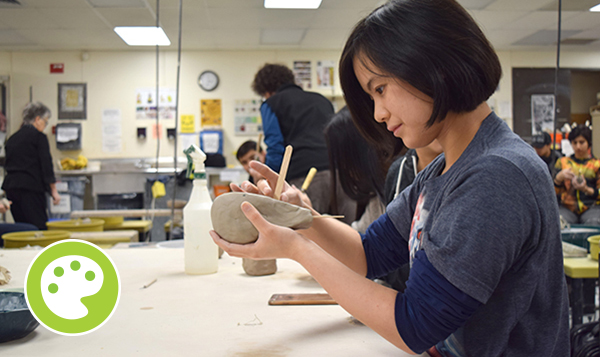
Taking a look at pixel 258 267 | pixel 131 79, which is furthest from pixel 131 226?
pixel 131 79

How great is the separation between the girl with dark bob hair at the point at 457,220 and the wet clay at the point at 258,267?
1.43 feet

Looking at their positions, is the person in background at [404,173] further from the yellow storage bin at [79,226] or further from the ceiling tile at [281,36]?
the ceiling tile at [281,36]

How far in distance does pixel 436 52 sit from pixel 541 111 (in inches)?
251

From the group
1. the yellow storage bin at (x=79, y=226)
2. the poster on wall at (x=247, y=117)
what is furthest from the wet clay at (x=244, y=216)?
the poster on wall at (x=247, y=117)

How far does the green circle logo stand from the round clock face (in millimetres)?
5405

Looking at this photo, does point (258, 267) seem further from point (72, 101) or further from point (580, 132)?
point (72, 101)

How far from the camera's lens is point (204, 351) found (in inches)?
26.5

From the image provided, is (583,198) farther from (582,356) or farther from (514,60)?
(514,60)

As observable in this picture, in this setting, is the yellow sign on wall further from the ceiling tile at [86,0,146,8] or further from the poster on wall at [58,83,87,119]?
the ceiling tile at [86,0,146,8]

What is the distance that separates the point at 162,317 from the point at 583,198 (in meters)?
3.66

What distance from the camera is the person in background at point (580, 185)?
348cm

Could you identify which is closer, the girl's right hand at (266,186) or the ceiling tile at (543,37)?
the girl's right hand at (266,186)

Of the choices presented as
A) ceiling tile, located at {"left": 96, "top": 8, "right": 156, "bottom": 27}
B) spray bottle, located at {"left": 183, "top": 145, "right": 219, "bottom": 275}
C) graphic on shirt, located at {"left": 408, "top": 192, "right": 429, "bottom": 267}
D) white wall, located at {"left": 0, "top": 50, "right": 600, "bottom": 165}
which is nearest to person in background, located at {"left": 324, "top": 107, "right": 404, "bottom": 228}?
spray bottle, located at {"left": 183, "top": 145, "right": 219, "bottom": 275}

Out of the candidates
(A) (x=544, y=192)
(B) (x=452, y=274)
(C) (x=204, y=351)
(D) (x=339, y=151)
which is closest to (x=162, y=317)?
(C) (x=204, y=351)
